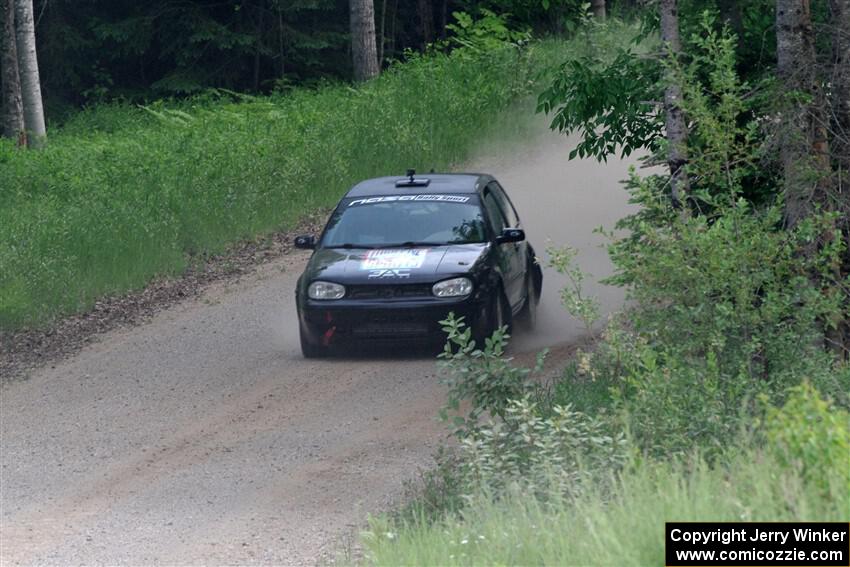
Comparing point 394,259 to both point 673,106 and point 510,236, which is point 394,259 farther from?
point 673,106

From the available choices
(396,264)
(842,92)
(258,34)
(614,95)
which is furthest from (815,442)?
(258,34)

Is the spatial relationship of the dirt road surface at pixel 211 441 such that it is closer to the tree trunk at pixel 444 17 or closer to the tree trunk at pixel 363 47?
the tree trunk at pixel 363 47

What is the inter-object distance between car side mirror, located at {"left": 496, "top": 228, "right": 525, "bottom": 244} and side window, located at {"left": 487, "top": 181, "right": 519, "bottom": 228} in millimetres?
992

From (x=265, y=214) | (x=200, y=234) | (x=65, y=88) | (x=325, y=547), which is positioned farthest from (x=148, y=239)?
(x=65, y=88)

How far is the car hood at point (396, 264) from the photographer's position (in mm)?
12586

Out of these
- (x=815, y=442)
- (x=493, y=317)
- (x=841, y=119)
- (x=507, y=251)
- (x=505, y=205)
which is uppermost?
(x=841, y=119)

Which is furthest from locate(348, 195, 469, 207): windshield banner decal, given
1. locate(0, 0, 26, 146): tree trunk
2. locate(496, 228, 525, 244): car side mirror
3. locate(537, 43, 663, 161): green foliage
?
locate(0, 0, 26, 146): tree trunk

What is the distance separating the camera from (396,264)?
12766 millimetres

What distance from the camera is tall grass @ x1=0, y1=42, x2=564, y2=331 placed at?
16141mm

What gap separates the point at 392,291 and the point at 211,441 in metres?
2.87

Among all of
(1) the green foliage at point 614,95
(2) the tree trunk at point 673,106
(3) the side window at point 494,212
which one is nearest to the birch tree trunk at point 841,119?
(2) the tree trunk at point 673,106

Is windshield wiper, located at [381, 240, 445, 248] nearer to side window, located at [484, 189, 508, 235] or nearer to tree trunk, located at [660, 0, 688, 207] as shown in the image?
side window, located at [484, 189, 508, 235]

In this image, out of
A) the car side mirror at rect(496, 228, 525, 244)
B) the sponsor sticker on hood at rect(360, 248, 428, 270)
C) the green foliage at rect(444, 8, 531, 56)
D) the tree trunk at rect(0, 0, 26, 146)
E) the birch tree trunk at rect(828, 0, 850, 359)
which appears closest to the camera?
the birch tree trunk at rect(828, 0, 850, 359)

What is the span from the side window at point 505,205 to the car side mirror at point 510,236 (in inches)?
39.1
